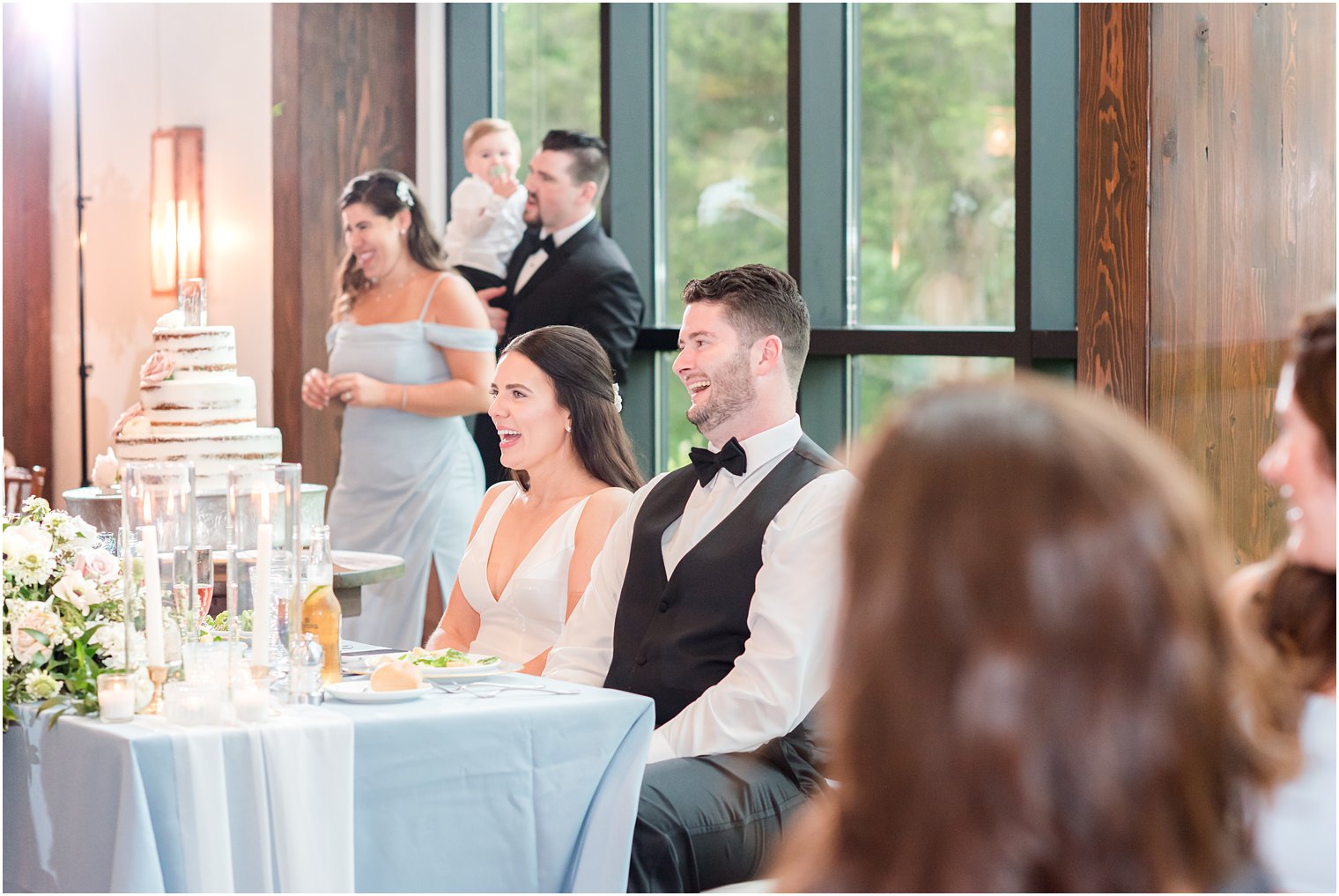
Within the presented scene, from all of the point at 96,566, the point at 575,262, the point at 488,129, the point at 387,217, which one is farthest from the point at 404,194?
the point at 96,566

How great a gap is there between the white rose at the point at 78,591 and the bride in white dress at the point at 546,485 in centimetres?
106

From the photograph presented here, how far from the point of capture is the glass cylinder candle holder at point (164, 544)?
2.17 metres

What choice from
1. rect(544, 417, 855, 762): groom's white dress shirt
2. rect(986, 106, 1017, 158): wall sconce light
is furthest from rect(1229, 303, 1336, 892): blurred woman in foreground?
rect(986, 106, 1017, 158): wall sconce light

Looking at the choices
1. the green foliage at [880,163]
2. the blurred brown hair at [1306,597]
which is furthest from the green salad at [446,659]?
the green foliage at [880,163]

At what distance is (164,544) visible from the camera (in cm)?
223

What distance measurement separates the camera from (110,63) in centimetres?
715

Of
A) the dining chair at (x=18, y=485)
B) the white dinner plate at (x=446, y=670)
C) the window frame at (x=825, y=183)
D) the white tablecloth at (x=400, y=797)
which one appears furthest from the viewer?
the dining chair at (x=18, y=485)

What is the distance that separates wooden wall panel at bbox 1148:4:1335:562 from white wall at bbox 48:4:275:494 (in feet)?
13.7

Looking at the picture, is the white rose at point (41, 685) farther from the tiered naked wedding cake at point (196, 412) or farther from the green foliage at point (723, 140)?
the green foliage at point (723, 140)

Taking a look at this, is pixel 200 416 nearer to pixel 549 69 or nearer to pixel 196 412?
pixel 196 412

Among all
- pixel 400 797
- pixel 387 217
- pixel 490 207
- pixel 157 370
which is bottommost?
pixel 400 797

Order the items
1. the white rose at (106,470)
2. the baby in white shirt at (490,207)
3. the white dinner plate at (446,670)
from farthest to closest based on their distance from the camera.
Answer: the baby in white shirt at (490,207)
the white rose at (106,470)
the white dinner plate at (446,670)

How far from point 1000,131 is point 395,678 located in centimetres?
301

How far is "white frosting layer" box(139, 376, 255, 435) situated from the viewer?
3.87 metres
